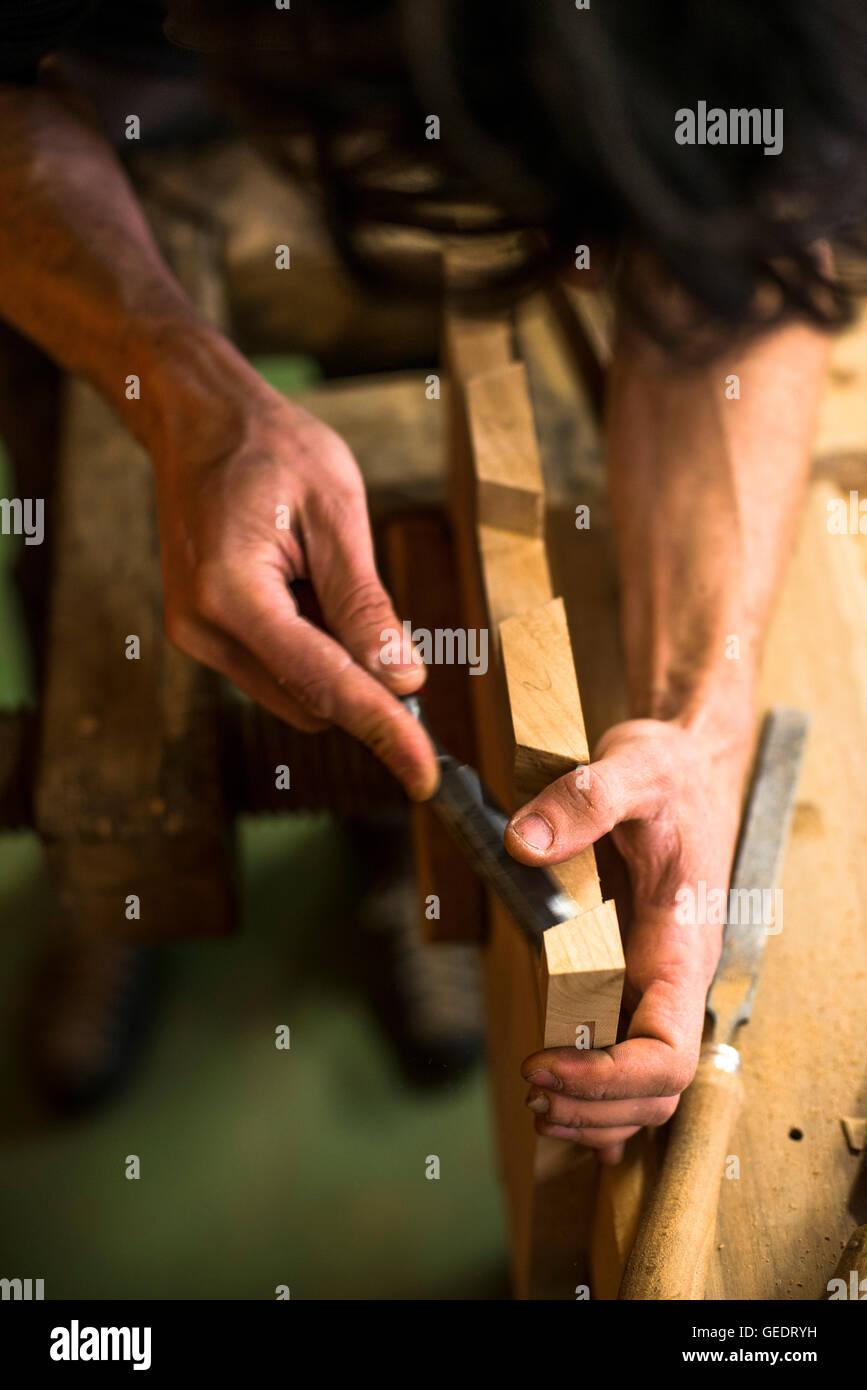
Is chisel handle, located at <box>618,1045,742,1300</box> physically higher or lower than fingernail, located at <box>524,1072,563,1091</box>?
lower

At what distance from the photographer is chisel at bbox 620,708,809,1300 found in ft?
1.94

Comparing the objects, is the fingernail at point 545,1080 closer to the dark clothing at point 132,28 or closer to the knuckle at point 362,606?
the knuckle at point 362,606

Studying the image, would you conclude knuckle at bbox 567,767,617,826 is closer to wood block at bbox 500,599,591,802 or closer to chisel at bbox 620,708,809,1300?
wood block at bbox 500,599,591,802

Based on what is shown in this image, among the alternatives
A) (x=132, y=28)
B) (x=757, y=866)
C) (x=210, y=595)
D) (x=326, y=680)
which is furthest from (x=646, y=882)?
(x=132, y=28)

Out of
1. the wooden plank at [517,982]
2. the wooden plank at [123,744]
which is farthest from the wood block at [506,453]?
the wooden plank at [123,744]

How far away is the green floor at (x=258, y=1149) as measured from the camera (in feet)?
4.58

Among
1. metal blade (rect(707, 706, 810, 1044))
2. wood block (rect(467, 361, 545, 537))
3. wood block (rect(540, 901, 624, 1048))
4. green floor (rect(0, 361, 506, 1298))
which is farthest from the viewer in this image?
green floor (rect(0, 361, 506, 1298))

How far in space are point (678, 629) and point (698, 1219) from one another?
45cm

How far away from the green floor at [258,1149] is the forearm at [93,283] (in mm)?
1023

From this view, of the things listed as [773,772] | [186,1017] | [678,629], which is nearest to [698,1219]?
[773,772]

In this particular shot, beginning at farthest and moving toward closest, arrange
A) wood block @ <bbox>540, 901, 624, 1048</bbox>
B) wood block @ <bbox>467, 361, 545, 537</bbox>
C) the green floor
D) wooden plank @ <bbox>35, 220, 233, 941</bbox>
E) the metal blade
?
1. the green floor
2. wooden plank @ <bbox>35, 220, 233, 941</bbox>
3. wood block @ <bbox>467, 361, 545, 537</bbox>
4. the metal blade
5. wood block @ <bbox>540, 901, 624, 1048</bbox>

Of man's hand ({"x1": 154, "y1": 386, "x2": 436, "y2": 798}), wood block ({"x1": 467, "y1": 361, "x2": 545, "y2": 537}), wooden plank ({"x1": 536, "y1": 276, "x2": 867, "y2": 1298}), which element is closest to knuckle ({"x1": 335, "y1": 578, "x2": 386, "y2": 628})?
man's hand ({"x1": 154, "y1": 386, "x2": 436, "y2": 798})

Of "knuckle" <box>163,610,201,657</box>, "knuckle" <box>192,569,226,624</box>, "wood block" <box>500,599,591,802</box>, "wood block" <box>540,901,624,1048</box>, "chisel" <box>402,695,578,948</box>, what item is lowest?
"wood block" <box>540,901,624,1048</box>
